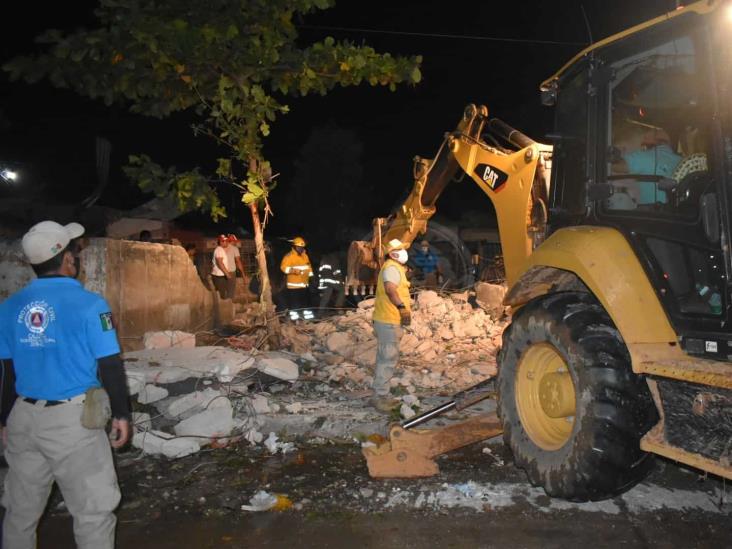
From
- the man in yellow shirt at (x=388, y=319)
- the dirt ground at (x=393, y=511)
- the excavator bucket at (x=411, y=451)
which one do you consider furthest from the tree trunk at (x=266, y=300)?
the excavator bucket at (x=411, y=451)

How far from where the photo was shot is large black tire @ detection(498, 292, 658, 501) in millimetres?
3086

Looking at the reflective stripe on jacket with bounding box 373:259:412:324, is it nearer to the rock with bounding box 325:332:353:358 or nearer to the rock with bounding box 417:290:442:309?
the rock with bounding box 325:332:353:358

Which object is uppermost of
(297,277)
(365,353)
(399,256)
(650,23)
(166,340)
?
(650,23)

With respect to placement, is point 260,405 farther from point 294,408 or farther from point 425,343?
point 425,343

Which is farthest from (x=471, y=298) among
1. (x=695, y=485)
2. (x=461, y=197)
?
(x=461, y=197)

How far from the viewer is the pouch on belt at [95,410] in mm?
2547

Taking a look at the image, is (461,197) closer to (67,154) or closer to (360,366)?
(67,154)

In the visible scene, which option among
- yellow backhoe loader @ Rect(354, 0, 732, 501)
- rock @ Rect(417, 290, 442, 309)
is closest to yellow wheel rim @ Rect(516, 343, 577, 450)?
yellow backhoe loader @ Rect(354, 0, 732, 501)

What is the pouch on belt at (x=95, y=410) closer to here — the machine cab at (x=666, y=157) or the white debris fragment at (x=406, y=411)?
the machine cab at (x=666, y=157)

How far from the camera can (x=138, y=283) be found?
24.2 feet

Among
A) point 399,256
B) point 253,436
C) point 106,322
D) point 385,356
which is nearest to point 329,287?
point 399,256

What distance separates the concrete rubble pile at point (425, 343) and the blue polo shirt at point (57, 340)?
431 cm

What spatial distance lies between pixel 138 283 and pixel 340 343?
290 cm

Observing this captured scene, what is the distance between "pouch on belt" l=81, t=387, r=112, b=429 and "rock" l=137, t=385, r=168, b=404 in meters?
3.07
